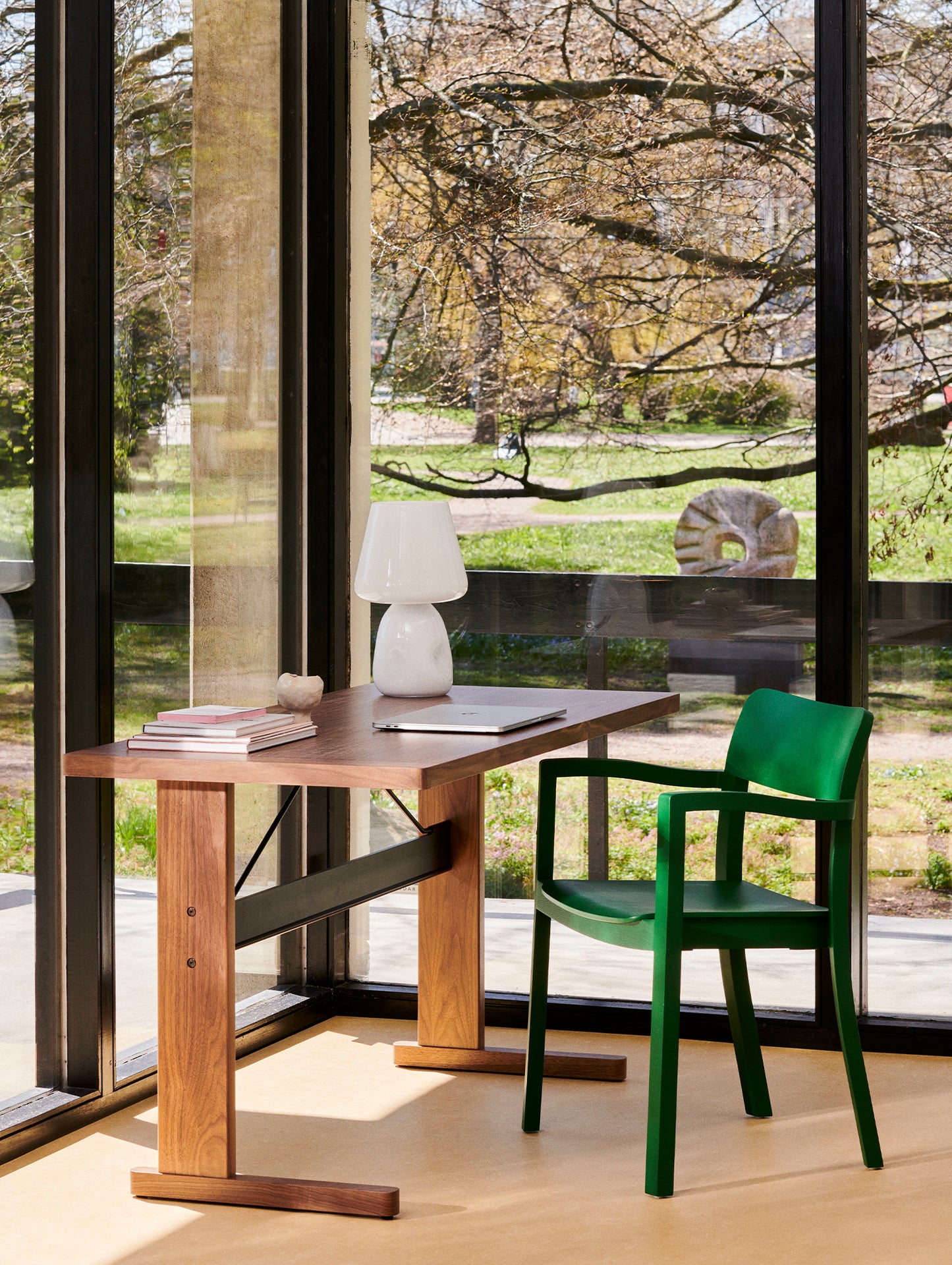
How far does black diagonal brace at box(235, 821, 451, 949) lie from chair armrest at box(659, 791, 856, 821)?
684 millimetres

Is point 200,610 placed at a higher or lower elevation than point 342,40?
lower

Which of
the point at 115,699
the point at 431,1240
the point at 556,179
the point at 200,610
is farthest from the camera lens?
the point at 556,179

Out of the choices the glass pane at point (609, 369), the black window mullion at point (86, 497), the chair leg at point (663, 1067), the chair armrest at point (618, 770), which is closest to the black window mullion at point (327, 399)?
the glass pane at point (609, 369)

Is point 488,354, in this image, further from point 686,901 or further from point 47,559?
point 686,901

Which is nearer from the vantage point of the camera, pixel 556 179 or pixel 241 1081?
pixel 241 1081

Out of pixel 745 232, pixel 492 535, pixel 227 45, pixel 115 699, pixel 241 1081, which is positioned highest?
pixel 227 45

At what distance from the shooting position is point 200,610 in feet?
11.8

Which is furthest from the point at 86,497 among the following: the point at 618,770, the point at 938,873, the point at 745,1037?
the point at 938,873

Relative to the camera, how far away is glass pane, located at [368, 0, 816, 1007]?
3711 mm

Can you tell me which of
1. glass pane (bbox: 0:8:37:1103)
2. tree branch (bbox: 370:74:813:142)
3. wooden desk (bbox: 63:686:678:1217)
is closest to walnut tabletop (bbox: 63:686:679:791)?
wooden desk (bbox: 63:686:678:1217)

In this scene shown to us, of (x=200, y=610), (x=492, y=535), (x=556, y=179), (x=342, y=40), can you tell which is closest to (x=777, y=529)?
(x=492, y=535)

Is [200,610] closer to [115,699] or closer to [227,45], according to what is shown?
[115,699]

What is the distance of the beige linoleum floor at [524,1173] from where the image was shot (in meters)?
2.57

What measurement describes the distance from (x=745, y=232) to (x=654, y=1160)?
2089 mm
